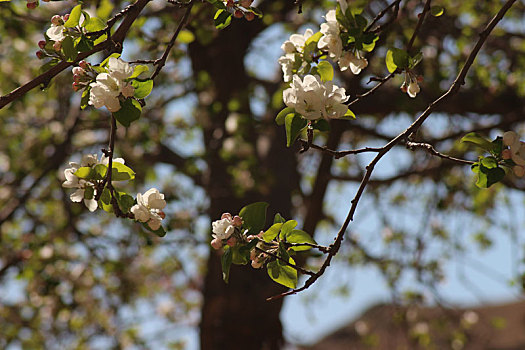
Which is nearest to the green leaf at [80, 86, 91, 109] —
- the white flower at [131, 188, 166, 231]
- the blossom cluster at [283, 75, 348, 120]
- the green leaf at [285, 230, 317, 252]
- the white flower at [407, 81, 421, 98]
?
the white flower at [131, 188, 166, 231]

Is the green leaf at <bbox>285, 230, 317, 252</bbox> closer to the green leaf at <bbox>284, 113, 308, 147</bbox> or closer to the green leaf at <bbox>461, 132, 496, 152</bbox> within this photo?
the green leaf at <bbox>284, 113, 308, 147</bbox>

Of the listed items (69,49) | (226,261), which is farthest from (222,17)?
(226,261)

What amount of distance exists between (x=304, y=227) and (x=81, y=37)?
6.65 ft

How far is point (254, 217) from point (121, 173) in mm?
355

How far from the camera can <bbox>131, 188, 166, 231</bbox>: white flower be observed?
1.49 metres

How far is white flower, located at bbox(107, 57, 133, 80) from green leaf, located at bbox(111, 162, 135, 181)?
249mm

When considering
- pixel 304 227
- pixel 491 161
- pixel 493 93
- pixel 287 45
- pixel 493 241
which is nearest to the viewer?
pixel 491 161

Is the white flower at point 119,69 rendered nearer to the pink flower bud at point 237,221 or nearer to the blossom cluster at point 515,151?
the pink flower bud at point 237,221

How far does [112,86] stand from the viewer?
1.39 meters

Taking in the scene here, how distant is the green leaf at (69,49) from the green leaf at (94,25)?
88 millimetres

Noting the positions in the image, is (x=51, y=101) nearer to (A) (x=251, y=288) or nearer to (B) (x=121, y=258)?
(B) (x=121, y=258)

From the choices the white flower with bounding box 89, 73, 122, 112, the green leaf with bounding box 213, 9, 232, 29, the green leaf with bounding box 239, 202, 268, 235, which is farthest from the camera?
the green leaf with bounding box 213, 9, 232, 29

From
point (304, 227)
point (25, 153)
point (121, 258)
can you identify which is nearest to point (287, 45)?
point (304, 227)

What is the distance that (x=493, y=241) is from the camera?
5.58 meters
